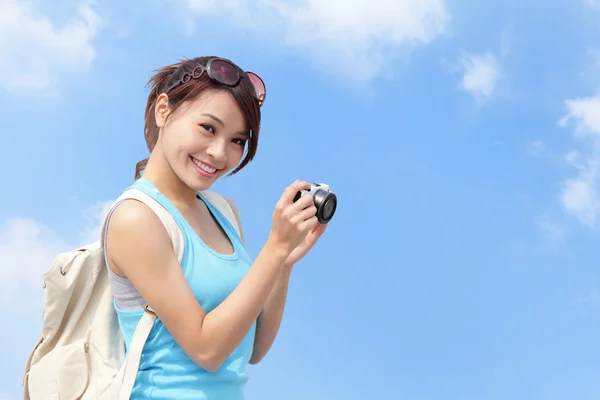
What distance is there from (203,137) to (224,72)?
0.98 ft

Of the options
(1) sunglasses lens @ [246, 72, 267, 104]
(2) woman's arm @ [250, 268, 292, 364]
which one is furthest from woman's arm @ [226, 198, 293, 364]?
(1) sunglasses lens @ [246, 72, 267, 104]

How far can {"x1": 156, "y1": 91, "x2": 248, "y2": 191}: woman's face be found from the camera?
287cm

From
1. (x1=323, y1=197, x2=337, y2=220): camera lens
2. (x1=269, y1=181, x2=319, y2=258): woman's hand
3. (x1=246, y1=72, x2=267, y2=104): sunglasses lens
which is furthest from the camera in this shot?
(x1=246, y1=72, x2=267, y2=104): sunglasses lens

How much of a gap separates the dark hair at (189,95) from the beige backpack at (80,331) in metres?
0.46

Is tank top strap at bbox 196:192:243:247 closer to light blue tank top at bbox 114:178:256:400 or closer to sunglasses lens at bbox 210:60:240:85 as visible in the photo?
light blue tank top at bbox 114:178:256:400

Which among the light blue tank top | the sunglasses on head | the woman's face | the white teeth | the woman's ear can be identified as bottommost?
the light blue tank top

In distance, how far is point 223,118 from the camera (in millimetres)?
2873

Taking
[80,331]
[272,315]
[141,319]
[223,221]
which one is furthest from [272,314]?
[80,331]

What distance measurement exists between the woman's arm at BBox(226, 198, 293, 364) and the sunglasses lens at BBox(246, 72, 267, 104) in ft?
2.54

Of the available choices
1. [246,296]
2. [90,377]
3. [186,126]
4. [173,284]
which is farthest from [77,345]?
[186,126]

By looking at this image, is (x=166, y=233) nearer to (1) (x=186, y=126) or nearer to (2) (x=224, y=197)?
(1) (x=186, y=126)

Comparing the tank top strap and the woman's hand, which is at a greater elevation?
the tank top strap

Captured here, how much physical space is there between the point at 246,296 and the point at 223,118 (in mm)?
757

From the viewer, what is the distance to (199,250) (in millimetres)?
2818
